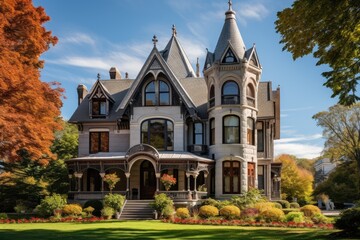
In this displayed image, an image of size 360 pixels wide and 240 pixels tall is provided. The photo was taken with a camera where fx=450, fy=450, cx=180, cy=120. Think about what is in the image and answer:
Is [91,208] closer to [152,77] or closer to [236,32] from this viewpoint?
[152,77]

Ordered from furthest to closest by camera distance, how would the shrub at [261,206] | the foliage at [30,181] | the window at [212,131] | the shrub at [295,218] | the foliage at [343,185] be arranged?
the foliage at [343,185], the foliage at [30,181], the window at [212,131], the shrub at [261,206], the shrub at [295,218]

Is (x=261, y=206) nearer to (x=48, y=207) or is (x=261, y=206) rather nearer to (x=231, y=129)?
(x=231, y=129)

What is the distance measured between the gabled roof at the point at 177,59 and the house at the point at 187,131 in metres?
2.50

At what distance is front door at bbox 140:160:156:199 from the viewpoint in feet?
112

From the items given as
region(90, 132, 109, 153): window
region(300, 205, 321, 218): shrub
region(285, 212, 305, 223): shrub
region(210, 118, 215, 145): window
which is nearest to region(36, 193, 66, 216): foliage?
region(90, 132, 109, 153): window

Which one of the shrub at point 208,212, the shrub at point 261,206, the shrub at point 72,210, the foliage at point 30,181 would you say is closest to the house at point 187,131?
the shrub at point 208,212

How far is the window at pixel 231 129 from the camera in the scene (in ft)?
108

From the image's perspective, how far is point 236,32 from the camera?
34656 millimetres

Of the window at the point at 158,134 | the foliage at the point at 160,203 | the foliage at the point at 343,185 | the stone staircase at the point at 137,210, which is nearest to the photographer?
the foliage at the point at 160,203

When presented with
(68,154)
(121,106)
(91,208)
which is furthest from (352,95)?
(68,154)

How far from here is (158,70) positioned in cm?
3384

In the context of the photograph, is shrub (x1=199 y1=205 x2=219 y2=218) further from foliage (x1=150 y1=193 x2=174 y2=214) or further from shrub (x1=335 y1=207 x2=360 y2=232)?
shrub (x1=335 y1=207 x2=360 y2=232)

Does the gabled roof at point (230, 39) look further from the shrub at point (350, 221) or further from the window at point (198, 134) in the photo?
the shrub at point (350, 221)

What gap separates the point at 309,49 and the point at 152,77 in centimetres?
1812
